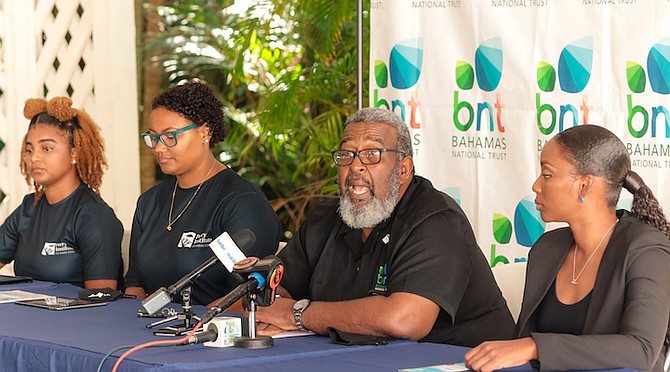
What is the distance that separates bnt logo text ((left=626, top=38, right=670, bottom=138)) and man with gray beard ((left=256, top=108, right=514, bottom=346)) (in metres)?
1.03

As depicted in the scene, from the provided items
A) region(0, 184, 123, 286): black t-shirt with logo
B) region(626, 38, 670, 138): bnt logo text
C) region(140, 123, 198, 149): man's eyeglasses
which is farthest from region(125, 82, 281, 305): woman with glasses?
region(626, 38, 670, 138): bnt logo text

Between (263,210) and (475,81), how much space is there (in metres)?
1.20

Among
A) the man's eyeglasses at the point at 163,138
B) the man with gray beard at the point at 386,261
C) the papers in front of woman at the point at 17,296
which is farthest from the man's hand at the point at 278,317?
the man's eyeglasses at the point at 163,138

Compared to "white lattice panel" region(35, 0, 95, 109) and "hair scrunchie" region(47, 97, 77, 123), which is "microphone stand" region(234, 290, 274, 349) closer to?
"hair scrunchie" region(47, 97, 77, 123)

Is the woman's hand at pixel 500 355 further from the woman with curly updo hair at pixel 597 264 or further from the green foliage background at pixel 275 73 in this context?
the green foliage background at pixel 275 73

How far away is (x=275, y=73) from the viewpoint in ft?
23.3

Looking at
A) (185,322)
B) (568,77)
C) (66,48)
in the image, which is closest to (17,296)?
(185,322)

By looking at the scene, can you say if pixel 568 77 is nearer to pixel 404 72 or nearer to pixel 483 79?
pixel 483 79

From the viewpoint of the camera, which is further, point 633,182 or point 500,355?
point 633,182

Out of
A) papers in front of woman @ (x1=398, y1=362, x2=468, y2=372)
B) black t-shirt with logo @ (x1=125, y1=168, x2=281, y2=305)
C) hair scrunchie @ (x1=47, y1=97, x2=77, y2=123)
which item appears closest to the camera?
papers in front of woman @ (x1=398, y1=362, x2=468, y2=372)

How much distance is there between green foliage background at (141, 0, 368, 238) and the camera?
6020mm

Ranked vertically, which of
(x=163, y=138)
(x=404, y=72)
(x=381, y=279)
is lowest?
(x=381, y=279)

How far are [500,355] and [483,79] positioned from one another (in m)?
2.25

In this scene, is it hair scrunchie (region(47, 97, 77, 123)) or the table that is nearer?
the table
